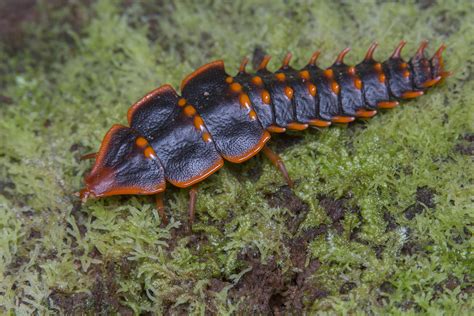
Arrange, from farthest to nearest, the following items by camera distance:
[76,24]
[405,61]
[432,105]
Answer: [76,24], [405,61], [432,105]

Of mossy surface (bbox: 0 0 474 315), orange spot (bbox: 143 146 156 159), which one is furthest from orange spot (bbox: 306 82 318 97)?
orange spot (bbox: 143 146 156 159)

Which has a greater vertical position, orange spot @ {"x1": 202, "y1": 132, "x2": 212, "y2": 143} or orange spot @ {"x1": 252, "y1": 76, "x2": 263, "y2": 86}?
orange spot @ {"x1": 252, "y1": 76, "x2": 263, "y2": 86}

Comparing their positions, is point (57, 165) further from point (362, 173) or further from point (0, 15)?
point (362, 173)

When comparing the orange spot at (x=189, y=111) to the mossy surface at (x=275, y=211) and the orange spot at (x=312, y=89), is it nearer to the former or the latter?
the mossy surface at (x=275, y=211)

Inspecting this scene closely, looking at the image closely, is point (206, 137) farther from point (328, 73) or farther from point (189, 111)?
point (328, 73)

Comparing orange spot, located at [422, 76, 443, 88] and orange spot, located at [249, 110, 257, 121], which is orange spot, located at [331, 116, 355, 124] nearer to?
orange spot, located at [249, 110, 257, 121]

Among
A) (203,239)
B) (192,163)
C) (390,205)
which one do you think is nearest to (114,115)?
(192,163)

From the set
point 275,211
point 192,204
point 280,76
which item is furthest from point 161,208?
point 280,76
